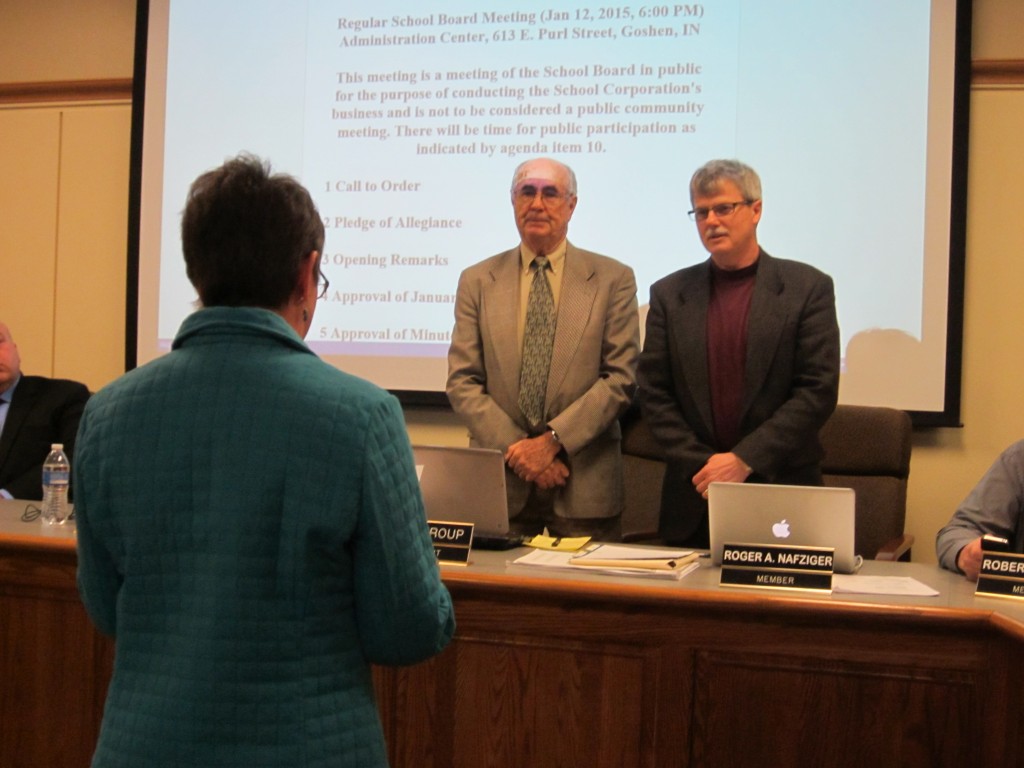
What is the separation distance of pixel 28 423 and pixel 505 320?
1778 millimetres

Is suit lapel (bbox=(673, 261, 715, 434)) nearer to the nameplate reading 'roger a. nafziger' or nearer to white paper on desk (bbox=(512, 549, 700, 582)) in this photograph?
white paper on desk (bbox=(512, 549, 700, 582))

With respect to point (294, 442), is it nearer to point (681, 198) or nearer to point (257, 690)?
point (257, 690)

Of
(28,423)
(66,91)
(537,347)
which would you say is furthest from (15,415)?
(537,347)

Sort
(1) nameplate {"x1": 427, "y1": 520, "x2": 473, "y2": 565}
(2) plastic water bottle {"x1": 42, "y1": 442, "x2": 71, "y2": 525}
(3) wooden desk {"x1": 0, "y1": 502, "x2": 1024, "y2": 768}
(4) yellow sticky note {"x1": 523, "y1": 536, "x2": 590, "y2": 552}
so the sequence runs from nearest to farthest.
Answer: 1. (3) wooden desk {"x1": 0, "y1": 502, "x2": 1024, "y2": 768}
2. (1) nameplate {"x1": 427, "y1": 520, "x2": 473, "y2": 565}
3. (4) yellow sticky note {"x1": 523, "y1": 536, "x2": 590, "y2": 552}
4. (2) plastic water bottle {"x1": 42, "y1": 442, "x2": 71, "y2": 525}

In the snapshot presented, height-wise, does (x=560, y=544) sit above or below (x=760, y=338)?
below

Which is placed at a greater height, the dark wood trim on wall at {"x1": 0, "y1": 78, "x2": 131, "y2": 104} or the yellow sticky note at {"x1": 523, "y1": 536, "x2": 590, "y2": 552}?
the dark wood trim on wall at {"x1": 0, "y1": 78, "x2": 131, "y2": 104}

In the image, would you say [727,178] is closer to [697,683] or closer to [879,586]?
[879,586]

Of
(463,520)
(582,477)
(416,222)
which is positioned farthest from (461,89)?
(463,520)

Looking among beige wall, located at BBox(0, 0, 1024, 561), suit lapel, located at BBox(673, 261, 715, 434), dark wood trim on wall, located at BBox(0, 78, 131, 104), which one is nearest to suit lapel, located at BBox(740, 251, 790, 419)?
suit lapel, located at BBox(673, 261, 715, 434)

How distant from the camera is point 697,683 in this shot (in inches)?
82.2

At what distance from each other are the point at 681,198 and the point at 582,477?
4.58 feet

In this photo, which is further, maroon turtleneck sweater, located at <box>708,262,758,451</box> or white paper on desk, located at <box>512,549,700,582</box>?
maroon turtleneck sweater, located at <box>708,262,758,451</box>

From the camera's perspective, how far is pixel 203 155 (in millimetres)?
4473

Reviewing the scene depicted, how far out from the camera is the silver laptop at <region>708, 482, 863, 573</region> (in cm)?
218
